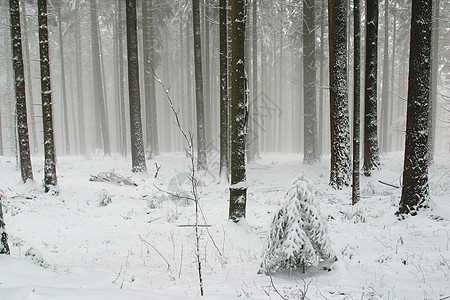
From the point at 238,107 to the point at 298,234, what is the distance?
3.72 m

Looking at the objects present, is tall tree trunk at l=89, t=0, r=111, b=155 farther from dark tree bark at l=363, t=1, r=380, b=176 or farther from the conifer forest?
dark tree bark at l=363, t=1, r=380, b=176

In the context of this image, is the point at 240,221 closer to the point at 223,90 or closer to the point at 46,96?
the point at 223,90

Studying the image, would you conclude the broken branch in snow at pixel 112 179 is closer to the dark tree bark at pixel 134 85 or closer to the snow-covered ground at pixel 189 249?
the snow-covered ground at pixel 189 249

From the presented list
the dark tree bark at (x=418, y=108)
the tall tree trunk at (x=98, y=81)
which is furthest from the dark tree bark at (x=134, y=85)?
the dark tree bark at (x=418, y=108)

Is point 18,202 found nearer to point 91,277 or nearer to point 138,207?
point 138,207

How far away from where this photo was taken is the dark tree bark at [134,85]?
1379cm

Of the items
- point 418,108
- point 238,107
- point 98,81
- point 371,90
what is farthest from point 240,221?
point 98,81

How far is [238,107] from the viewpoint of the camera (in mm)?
6789

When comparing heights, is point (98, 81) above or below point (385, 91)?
above

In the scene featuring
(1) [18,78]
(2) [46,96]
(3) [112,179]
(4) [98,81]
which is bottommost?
(3) [112,179]

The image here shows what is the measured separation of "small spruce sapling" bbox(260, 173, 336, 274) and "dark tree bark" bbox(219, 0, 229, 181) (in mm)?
8579

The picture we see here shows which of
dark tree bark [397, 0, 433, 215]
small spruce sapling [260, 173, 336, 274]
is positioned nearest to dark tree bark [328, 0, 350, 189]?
dark tree bark [397, 0, 433, 215]

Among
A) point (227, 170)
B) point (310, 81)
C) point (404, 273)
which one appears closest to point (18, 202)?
point (227, 170)

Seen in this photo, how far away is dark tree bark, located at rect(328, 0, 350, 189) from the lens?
32.9 feet
